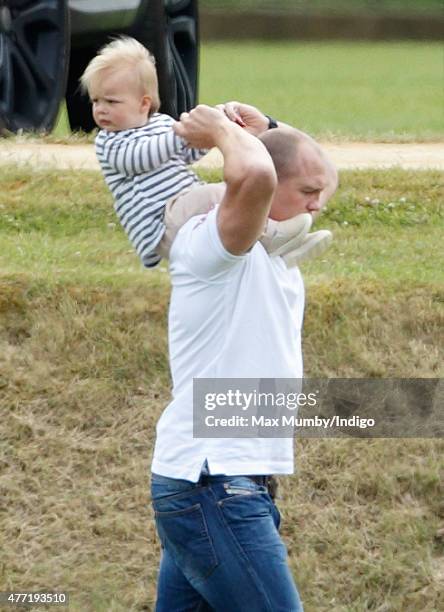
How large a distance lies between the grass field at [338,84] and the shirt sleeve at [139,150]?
6615mm

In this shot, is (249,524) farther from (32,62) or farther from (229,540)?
(32,62)

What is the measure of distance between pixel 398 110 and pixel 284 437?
16.6m

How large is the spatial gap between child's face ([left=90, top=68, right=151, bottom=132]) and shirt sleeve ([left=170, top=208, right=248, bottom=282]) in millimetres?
406

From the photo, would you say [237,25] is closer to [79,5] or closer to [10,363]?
[79,5]

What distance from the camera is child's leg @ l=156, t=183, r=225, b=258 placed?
11.4ft

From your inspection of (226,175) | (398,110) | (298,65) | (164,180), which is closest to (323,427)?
(164,180)

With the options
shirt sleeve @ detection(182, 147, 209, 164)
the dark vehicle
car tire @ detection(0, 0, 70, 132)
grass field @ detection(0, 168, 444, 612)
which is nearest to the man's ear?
shirt sleeve @ detection(182, 147, 209, 164)

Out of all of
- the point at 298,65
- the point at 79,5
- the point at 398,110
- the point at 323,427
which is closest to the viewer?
the point at 323,427

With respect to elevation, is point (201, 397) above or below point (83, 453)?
above

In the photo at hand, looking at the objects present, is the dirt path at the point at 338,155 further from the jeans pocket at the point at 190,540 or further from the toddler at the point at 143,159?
the jeans pocket at the point at 190,540

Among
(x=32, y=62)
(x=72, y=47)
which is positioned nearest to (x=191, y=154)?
(x=32, y=62)

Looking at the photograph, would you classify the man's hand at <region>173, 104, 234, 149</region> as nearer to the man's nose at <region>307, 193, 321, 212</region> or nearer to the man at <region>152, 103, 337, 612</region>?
the man at <region>152, 103, 337, 612</region>

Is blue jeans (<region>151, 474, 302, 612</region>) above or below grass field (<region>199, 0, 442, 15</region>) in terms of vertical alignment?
above

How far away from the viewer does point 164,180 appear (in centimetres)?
360
